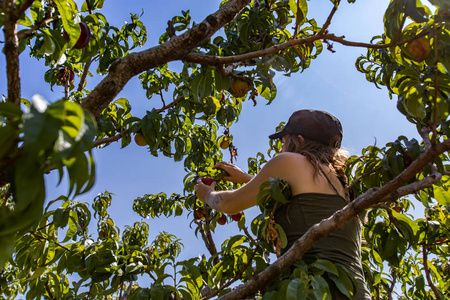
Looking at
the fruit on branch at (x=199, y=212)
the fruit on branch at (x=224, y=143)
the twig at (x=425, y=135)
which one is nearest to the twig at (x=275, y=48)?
the twig at (x=425, y=135)

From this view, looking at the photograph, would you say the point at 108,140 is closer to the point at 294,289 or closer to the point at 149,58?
the point at 149,58

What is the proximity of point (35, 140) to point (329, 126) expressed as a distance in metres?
1.81

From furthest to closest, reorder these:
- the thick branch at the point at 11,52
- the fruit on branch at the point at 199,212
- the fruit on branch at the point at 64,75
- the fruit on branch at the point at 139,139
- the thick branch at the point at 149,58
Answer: the fruit on branch at the point at 199,212 < the fruit on branch at the point at 64,75 < the fruit on branch at the point at 139,139 < the thick branch at the point at 149,58 < the thick branch at the point at 11,52

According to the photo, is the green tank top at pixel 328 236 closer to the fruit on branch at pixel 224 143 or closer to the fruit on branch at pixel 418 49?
the fruit on branch at pixel 418 49

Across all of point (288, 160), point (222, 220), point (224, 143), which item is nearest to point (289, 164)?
Result: point (288, 160)

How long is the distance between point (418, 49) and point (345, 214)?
88 cm

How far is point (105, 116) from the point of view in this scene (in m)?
3.23

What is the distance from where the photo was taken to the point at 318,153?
2.12 meters

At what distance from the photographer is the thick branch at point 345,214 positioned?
1350 mm

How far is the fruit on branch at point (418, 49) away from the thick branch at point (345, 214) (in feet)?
1.96

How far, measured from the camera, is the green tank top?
1.74 m

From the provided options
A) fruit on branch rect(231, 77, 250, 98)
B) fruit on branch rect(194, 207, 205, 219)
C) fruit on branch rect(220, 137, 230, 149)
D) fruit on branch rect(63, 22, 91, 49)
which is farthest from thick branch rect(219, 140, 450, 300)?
fruit on branch rect(220, 137, 230, 149)

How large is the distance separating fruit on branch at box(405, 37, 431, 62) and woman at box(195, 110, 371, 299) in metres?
0.58

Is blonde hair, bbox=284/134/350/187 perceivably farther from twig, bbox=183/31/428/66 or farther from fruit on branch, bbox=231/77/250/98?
twig, bbox=183/31/428/66
